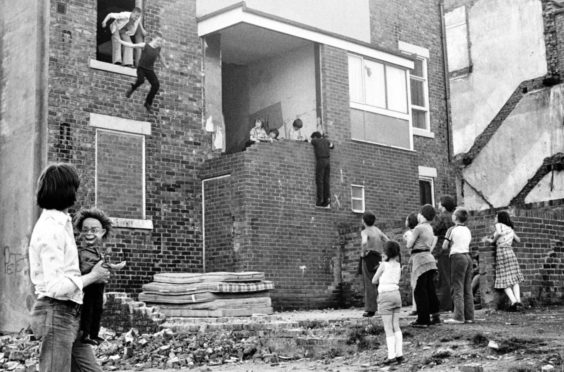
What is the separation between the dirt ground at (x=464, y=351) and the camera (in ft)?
28.2

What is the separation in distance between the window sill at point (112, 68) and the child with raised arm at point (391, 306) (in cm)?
858

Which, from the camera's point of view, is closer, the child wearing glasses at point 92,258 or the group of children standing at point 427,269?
the child wearing glasses at point 92,258

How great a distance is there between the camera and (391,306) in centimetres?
937

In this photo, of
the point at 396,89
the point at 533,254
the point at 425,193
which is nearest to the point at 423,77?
the point at 396,89

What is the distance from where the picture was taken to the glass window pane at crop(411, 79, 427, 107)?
22.0 m

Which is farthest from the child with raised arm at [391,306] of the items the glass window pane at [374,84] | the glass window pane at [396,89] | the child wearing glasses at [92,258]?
the glass window pane at [396,89]

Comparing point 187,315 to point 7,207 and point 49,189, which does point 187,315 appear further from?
point 49,189

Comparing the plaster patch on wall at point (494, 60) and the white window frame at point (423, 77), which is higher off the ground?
the plaster patch on wall at point (494, 60)

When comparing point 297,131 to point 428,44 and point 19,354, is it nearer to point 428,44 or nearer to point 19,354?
point 428,44

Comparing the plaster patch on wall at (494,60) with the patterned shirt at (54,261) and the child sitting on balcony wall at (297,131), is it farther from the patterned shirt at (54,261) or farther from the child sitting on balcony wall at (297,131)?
the patterned shirt at (54,261)

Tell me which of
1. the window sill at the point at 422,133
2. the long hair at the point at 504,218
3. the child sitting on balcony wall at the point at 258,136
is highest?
the window sill at the point at 422,133

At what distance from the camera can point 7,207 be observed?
52.6 feet

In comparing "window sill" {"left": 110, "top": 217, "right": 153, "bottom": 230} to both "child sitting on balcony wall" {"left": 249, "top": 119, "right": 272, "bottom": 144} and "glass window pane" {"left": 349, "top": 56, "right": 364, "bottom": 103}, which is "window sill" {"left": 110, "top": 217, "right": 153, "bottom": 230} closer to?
"child sitting on balcony wall" {"left": 249, "top": 119, "right": 272, "bottom": 144}

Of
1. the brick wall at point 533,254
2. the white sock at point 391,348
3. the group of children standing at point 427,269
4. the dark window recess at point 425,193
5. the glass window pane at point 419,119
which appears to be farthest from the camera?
the glass window pane at point 419,119
